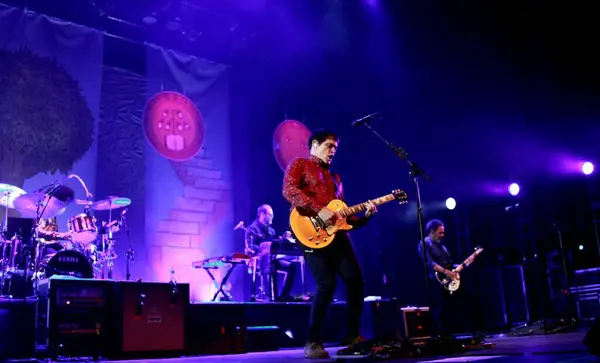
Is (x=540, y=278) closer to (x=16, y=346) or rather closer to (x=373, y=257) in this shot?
(x=373, y=257)

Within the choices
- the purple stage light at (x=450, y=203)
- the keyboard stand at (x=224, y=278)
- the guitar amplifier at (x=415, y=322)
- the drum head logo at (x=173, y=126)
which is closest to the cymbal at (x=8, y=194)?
the drum head logo at (x=173, y=126)

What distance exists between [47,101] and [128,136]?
138 centimetres

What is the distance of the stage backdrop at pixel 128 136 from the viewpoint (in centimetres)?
893

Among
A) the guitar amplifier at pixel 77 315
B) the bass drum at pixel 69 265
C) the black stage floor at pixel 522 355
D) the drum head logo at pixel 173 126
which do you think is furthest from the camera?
the drum head logo at pixel 173 126

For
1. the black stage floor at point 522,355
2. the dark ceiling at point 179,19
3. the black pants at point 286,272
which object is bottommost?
the black stage floor at point 522,355

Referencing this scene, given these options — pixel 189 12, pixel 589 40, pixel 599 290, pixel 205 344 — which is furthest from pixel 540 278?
pixel 189 12

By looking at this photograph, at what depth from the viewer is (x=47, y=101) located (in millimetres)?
9156

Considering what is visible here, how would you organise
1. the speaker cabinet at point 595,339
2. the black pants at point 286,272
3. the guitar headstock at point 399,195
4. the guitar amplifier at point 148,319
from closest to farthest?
the speaker cabinet at point 595,339 < the guitar headstock at point 399,195 < the guitar amplifier at point 148,319 < the black pants at point 286,272

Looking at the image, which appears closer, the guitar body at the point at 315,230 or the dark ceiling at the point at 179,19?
the guitar body at the point at 315,230

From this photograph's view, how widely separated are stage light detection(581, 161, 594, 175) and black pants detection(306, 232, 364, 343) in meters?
6.44

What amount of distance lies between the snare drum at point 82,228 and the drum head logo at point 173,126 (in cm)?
242

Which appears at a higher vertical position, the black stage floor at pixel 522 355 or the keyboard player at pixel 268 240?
the keyboard player at pixel 268 240

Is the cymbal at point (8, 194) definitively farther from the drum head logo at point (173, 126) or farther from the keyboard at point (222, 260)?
the keyboard at point (222, 260)

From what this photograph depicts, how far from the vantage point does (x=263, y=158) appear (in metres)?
10.9
